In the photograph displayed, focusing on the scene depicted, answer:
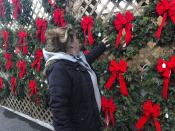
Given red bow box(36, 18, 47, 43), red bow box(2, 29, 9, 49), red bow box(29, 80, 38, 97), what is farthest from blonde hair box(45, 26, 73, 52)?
red bow box(2, 29, 9, 49)

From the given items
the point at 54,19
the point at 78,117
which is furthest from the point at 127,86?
the point at 54,19

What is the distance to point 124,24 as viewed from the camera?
3.03m

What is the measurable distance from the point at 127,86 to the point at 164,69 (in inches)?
24.1

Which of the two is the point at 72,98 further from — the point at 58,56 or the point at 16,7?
the point at 16,7

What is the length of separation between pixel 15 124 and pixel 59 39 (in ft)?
11.6

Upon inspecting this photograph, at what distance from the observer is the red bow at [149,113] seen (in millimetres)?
2828

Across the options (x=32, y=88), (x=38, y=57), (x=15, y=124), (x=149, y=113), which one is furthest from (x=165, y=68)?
(x=15, y=124)

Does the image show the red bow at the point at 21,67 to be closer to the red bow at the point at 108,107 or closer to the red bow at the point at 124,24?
the red bow at the point at 108,107

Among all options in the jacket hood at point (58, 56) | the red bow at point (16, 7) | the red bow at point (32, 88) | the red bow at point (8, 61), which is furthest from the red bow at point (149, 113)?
the red bow at point (8, 61)

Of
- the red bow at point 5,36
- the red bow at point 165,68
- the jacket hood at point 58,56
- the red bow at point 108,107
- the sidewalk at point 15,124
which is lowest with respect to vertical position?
the sidewalk at point 15,124

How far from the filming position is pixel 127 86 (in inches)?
125

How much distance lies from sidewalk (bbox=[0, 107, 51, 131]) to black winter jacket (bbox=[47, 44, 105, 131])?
279 centimetres

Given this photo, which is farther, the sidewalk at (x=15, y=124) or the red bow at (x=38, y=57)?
the sidewalk at (x=15, y=124)

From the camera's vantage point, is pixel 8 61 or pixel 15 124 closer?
pixel 15 124
